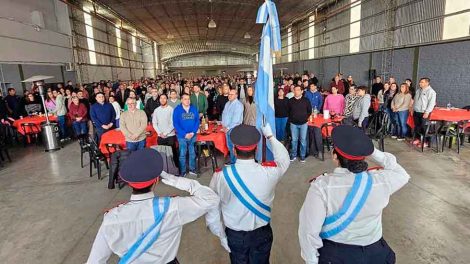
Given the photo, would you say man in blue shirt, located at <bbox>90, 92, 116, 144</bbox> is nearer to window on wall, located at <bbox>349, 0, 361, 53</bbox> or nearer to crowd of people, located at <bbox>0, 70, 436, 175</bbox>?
crowd of people, located at <bbox>0, 70, 436, 175</bbox>

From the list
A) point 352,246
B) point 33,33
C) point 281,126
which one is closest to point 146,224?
point 352,246

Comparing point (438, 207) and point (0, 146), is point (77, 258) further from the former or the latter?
point (0, 146)

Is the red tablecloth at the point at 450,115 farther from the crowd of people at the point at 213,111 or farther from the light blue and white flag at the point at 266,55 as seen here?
the light blue and white flag at the point at 266,55

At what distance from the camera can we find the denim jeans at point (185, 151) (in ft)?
17.3

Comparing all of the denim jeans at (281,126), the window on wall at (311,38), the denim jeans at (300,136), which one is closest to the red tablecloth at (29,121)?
the denim jeans at (281,126)

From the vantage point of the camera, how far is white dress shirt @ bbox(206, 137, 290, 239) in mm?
1860

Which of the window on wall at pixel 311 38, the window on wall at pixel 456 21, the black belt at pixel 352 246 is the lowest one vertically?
the black belt at pixel 352 246

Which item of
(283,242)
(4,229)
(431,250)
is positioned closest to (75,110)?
(4,229)

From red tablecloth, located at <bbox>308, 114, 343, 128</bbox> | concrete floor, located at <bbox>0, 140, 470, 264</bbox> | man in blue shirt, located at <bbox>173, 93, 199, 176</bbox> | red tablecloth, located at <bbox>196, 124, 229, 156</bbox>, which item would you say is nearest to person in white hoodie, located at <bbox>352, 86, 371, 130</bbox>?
red tablecloth, located at <bbox>308, 114, 343, 128</bbox>

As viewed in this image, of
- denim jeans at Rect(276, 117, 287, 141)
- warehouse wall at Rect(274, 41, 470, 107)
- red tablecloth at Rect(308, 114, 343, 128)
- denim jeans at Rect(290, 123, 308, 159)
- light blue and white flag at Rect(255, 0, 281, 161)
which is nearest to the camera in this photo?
light blue and white flag at Rect(255, 0, 281, 161)

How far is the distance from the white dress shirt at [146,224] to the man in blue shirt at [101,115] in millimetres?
5516

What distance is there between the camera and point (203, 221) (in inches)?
147

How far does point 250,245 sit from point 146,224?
820 millimetres

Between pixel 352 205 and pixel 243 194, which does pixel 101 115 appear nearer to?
pixel 243 194
